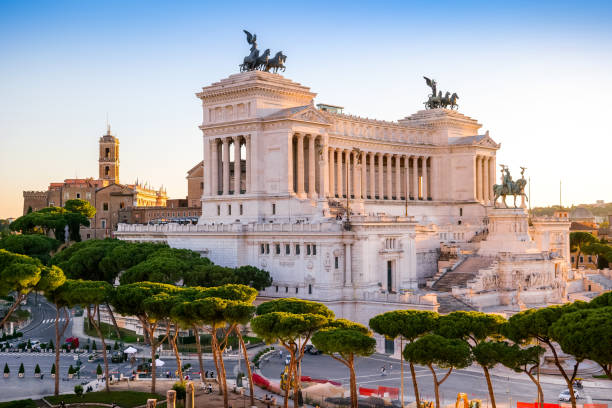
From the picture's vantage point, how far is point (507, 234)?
339 ft

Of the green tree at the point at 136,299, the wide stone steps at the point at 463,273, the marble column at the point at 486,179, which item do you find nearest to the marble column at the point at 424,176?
the marble column at the point at 486,179

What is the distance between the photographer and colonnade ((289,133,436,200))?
105 metres

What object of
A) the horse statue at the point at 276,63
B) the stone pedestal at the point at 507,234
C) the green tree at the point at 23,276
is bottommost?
the green tree at the point at 23,276

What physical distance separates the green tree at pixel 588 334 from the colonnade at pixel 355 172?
5551cm

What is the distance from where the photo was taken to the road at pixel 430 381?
198ft

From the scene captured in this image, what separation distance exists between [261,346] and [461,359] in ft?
113

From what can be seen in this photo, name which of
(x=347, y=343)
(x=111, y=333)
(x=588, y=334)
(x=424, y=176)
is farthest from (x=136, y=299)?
(x=424, y=176)

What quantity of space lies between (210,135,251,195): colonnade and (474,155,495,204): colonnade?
45.6 m

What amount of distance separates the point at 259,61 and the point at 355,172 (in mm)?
25316

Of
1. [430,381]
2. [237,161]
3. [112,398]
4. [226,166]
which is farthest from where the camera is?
[226,166]

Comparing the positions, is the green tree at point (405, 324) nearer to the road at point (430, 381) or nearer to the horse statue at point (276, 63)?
the road at point (430, 381)

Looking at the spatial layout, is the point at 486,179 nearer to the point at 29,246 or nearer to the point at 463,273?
the point at 463,273

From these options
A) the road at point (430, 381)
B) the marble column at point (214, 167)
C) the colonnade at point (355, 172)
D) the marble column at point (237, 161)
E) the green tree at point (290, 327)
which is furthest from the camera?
the marble column at point (214, 167)

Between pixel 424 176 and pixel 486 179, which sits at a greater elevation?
pixel 424 176
